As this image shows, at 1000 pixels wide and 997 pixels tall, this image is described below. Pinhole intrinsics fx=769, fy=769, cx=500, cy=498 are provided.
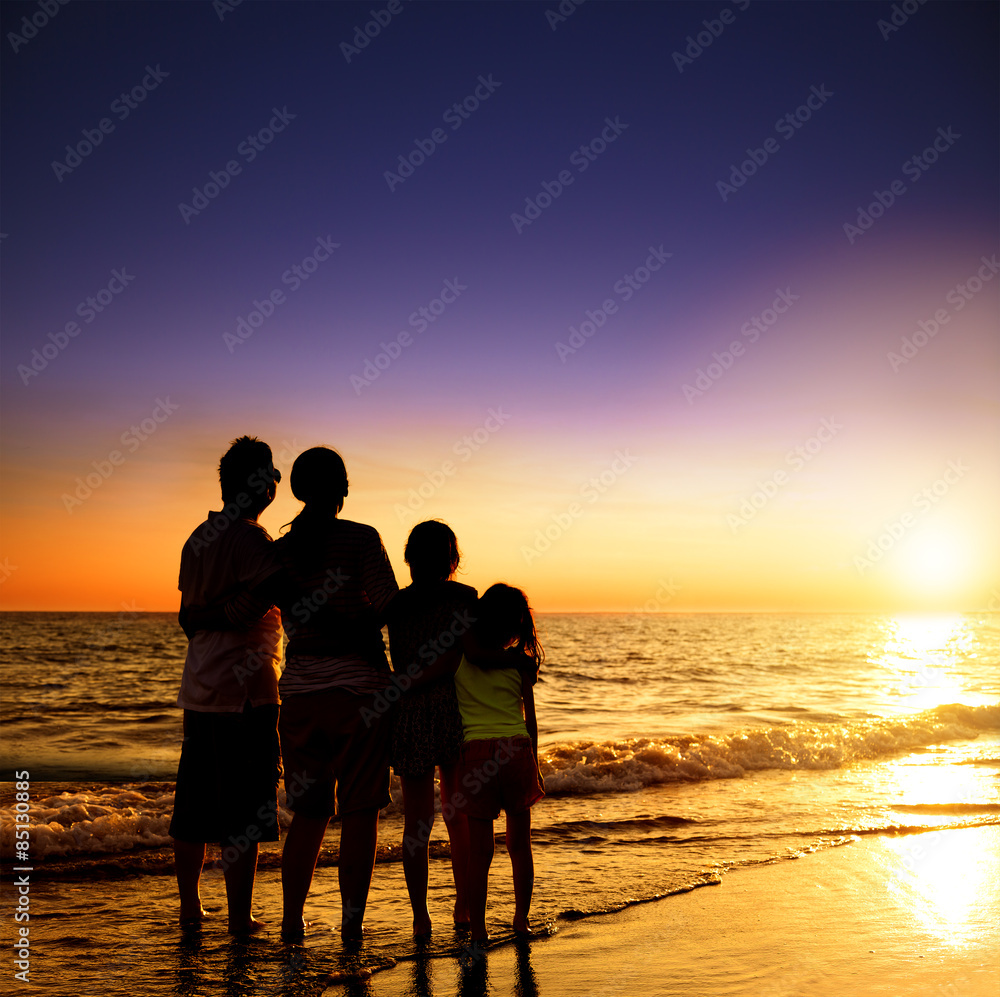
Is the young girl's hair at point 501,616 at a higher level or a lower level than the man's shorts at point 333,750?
higher

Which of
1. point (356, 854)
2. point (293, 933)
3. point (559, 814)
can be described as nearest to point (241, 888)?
point (293, 933)

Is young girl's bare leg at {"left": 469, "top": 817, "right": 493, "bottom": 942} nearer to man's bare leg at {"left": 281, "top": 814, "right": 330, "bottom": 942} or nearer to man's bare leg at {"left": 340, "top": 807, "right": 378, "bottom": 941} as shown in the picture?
man's bare leg at {"left": 340, "top": 807, "right": 378, "bottom": 941}

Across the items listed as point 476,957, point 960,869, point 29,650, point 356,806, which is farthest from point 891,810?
point 29,650

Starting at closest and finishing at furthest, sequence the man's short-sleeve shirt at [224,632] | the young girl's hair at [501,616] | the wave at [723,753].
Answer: the man's short-sleeve shirt at [224,632]
the young girl's hair at [501,616]
the wave at [723,753]

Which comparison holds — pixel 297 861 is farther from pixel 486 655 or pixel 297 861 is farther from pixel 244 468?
pixel 244 468

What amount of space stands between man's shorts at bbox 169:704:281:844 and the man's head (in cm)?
94

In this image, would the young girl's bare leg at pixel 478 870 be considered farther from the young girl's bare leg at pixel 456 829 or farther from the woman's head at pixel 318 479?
the woman's head at pixel 318 479

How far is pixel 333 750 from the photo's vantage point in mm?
3350

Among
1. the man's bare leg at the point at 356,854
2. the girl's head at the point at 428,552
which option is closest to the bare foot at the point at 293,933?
the man's bare leg at the point at 356,854

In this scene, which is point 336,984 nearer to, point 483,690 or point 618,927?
point 483,690

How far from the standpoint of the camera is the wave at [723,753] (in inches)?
342

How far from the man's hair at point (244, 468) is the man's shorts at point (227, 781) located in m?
0.99

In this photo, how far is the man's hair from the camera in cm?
353

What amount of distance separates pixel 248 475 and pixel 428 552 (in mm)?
899
